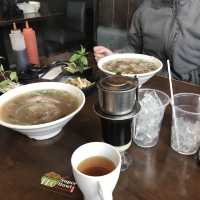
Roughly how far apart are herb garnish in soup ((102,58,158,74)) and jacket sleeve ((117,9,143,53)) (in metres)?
0.51

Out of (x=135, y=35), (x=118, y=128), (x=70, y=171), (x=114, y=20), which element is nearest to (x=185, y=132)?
(x=118, y=128)

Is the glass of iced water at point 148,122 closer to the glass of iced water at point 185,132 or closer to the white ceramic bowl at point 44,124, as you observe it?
the glass of iced water at point 185,132

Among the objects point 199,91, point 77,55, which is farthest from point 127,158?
point 77,55

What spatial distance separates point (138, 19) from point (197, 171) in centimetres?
134

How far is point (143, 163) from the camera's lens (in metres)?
0.82

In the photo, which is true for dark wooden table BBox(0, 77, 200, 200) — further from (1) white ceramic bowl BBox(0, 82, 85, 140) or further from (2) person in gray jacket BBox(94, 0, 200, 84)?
(2) person in gray jacket BBox(94, 0, 200, 84)

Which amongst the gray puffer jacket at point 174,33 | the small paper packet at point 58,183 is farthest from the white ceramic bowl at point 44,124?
the gray puffer jacket at point 174,33

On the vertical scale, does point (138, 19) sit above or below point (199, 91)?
above

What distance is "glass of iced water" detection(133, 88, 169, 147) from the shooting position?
87cm

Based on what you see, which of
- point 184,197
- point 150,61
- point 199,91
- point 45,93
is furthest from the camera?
point 150,61

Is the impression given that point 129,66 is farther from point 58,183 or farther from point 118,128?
point 58,183

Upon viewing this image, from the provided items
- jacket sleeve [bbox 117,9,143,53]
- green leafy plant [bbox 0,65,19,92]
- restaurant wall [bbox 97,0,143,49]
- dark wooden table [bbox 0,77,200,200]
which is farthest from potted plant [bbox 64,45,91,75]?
restaurant wall [bbox 97,0,143,49]

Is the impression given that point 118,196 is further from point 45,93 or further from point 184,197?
point 45,93

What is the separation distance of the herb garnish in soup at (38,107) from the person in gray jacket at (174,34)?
1.70ft
